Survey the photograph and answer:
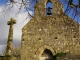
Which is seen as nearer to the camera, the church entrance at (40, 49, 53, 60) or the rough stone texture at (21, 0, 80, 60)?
the rough stone texture at (21, 0, 80, 60)

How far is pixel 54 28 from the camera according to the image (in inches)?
779

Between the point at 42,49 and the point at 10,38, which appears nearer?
the point at 10,38

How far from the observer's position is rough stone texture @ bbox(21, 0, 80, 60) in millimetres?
19156

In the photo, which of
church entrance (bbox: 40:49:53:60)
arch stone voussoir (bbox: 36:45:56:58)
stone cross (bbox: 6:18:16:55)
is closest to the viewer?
stone cross (bbox: 6:18:16:55)

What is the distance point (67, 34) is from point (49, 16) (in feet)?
8.03

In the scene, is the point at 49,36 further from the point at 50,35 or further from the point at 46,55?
the point at 46,55

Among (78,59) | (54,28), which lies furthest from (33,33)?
(78,59)

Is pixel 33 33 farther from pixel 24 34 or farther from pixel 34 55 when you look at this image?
pixel 34 55

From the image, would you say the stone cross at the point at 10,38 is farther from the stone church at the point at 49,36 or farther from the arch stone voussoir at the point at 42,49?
the arch stone voussoir at the point at 42,49

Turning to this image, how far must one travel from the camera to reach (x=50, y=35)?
1961 centimetres

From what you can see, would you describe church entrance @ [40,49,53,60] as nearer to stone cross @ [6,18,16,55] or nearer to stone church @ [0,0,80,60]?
stone church @ [0,0,80,60]

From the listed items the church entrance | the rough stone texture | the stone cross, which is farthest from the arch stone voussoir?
the stone cross

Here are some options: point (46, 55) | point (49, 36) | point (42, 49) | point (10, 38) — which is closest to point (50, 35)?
point (49, 36)

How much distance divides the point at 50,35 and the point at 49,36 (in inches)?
5.2
